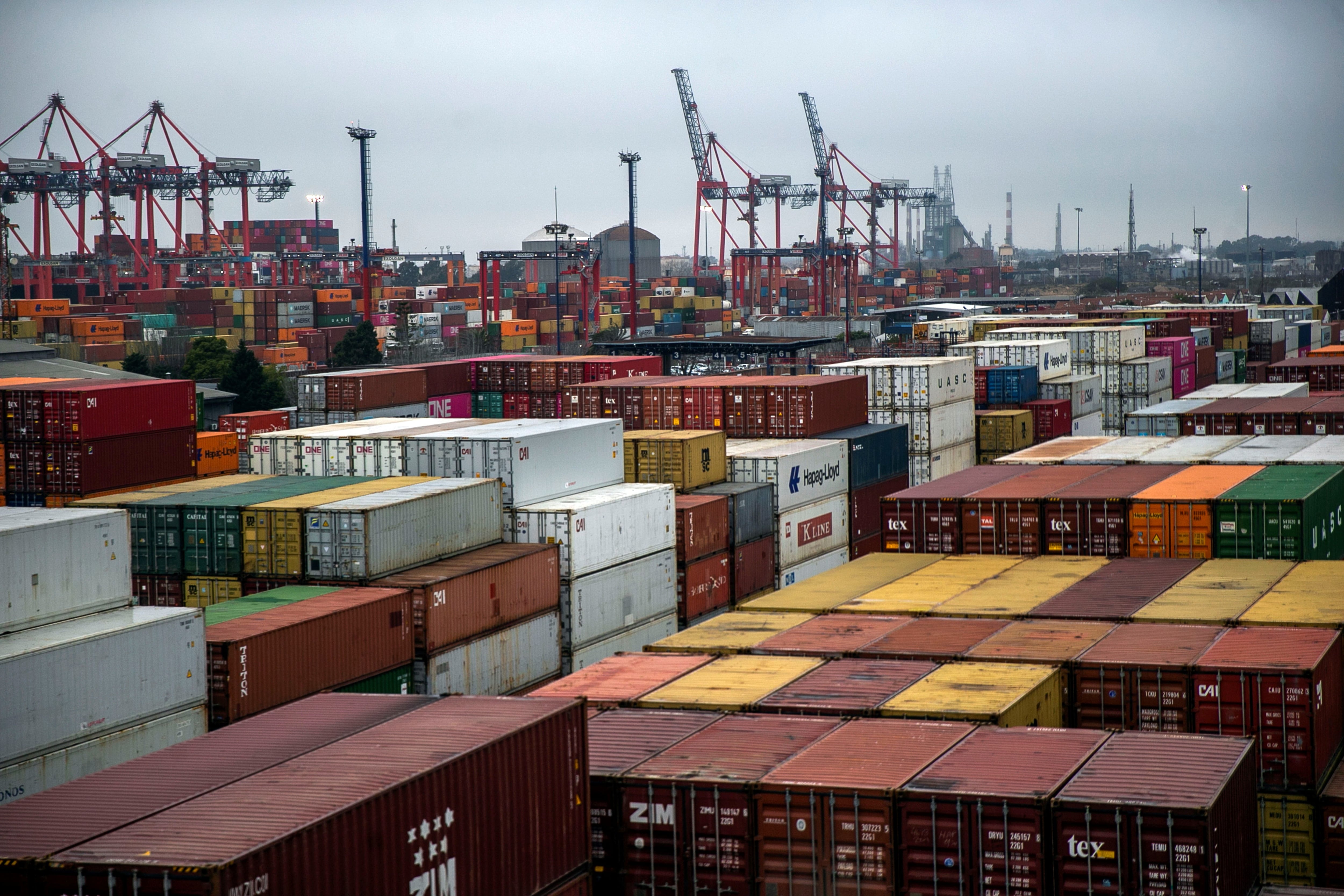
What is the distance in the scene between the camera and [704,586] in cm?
3231

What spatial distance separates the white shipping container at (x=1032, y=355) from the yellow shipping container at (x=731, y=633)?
106 feet

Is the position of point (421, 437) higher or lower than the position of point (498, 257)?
lower

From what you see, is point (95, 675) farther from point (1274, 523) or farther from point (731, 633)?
point (1274, 523)

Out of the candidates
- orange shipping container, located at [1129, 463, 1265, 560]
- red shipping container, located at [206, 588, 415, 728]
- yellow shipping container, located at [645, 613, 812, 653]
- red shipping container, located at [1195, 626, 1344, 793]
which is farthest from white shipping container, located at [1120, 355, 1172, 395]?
red shipping container, located at [206, 588, 415, 728]

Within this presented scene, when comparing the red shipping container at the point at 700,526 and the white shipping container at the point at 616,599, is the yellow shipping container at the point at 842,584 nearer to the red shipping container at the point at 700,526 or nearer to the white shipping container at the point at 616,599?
the white shipping container at the point at 616,599

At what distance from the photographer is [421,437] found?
30.1m

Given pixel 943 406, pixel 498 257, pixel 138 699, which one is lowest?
pixel 138 699

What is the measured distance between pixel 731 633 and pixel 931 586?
4486mm

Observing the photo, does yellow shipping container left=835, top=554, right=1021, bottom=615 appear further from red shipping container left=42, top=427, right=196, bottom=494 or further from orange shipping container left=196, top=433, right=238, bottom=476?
orange shipping container left=196, top=433, right=238, bottom=476

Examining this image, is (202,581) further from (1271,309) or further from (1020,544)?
(1271,309)

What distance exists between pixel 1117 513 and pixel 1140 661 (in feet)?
29.1

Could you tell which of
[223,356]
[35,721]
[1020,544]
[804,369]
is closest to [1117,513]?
[1020,544]

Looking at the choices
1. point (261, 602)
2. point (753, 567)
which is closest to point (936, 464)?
point (753, 567)

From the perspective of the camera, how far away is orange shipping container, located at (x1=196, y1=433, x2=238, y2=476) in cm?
4281
